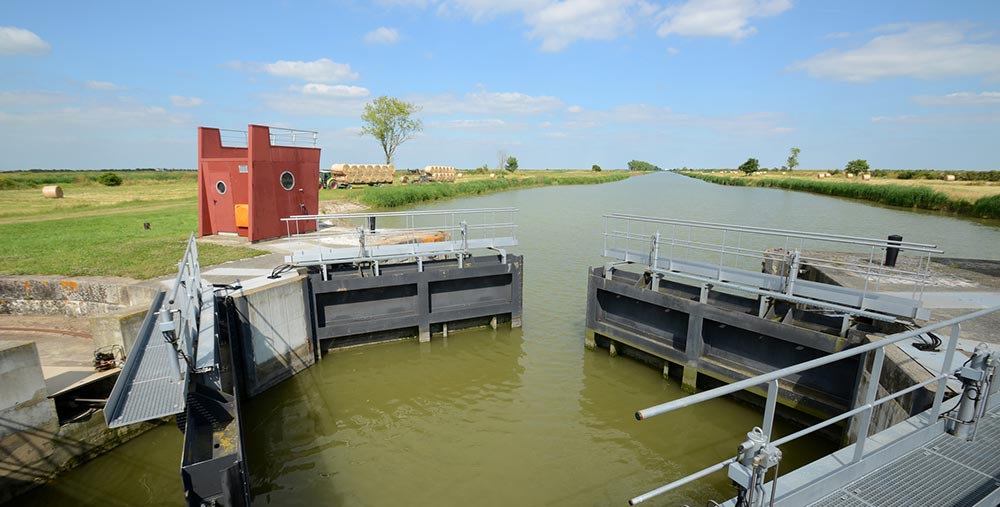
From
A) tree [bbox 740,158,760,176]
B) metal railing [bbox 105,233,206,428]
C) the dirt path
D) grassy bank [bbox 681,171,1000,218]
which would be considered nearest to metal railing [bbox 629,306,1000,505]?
metal railing [bbox 105,233,206,428]

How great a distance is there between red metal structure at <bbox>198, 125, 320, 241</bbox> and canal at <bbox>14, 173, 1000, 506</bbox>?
21.7ft

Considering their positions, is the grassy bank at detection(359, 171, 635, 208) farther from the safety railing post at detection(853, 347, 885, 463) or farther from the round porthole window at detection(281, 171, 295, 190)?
the safety railing post at detection(853, 347, 885, 463)

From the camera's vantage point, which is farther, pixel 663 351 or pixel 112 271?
pixel 112 271

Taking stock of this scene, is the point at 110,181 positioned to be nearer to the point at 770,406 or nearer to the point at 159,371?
the point at 159,371

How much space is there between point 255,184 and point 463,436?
427 inches

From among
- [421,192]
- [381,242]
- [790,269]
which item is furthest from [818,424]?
[421,192]

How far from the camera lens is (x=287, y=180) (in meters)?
15.7

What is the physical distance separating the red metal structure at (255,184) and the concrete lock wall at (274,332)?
19.0 ft

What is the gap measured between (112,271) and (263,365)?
17.7 ft

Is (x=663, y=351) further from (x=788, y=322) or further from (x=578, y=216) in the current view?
(x=578, y=216)

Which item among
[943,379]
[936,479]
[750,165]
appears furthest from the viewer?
[750,165]

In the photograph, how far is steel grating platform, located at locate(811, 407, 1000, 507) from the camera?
10.9 feet

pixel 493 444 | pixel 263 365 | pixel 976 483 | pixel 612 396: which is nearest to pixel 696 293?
pixel 612 396

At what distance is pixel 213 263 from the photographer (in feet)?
39.8
